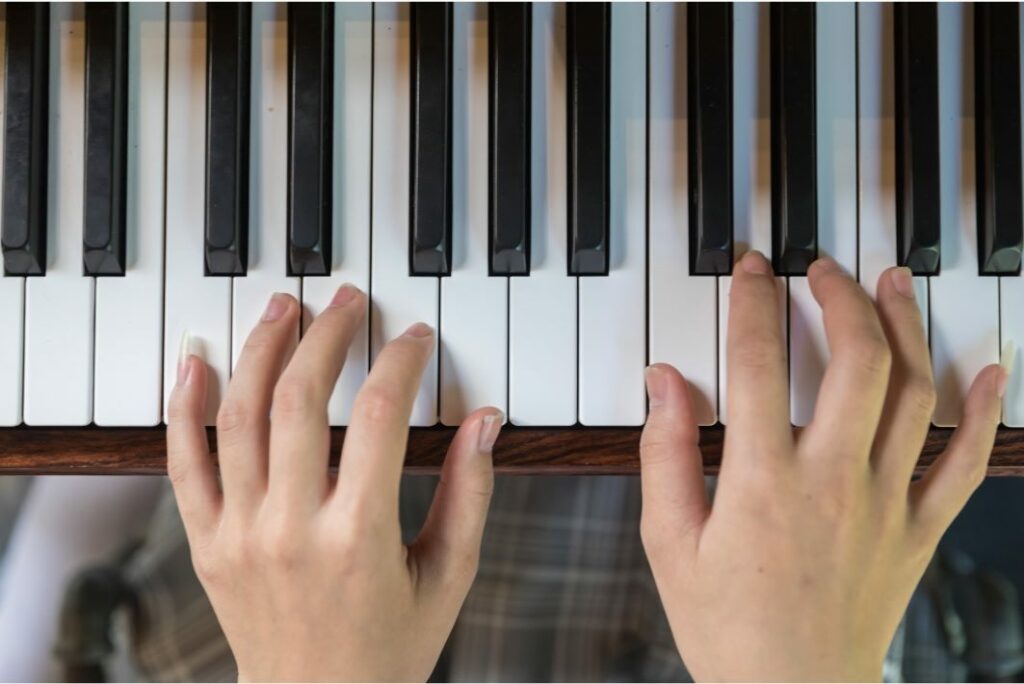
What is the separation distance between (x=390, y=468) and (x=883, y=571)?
0.42 meters

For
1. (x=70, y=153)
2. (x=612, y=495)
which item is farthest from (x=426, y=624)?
(x=70, y=153)

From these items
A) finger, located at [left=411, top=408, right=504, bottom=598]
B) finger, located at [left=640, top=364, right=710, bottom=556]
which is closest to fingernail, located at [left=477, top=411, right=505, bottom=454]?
finger, located at [left=411, top=408, right=504, bottom=598]

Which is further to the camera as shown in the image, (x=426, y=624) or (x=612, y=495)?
(x=612, y=495)

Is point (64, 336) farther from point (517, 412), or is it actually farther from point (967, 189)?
Result: point (967, 189)

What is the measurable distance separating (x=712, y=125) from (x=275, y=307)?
396 mm

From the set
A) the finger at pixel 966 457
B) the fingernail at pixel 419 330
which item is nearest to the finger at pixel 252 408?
the fingernail at pixel 419 330

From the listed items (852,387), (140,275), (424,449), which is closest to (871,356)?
(852,387)

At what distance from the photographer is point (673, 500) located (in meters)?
0.68

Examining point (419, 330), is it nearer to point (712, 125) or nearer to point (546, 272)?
point (546, 272)

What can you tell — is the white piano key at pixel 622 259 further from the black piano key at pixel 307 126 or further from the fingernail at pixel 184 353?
the fingernail at pixel 184 353

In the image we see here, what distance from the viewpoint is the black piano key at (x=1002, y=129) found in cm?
68

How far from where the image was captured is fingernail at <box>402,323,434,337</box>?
693 mm

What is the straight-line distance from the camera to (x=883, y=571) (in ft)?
2.26

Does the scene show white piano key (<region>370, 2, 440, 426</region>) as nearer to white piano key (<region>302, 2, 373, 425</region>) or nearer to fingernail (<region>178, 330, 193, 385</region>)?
white piano key (<region>302, 2, 373, 425</region>)
